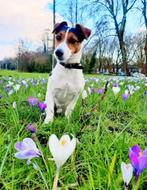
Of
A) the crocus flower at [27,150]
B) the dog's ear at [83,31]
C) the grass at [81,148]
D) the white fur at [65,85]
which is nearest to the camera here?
the crocus flower at [27,150]

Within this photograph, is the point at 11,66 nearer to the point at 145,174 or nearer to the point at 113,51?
the point at 113,51

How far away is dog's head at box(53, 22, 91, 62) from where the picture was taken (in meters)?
3.11

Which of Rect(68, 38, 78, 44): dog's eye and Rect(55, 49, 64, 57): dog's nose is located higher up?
Rect(68, 38, 78, 44): dog's eye

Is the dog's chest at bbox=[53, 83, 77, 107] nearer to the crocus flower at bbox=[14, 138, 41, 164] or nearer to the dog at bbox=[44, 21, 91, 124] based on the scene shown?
the dog at bbox=[44, 21, 91, 124]

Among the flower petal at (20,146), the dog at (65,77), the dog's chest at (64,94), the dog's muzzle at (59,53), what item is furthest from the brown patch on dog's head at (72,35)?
the flower petal at (20,146)

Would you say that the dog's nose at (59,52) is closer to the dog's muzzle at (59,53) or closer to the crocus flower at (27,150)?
the dog's muzzle at (59,53)

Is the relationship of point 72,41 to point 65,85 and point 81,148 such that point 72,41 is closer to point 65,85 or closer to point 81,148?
point 65,85

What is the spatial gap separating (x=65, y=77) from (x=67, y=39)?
16.9 inches

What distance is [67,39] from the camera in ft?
10.7

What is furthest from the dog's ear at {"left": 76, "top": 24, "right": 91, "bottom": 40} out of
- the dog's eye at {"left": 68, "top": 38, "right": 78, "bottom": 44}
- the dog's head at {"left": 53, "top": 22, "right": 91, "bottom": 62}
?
the dog's eye at {"left": 68, "top": 38, "right": 78, "bottom": 44}

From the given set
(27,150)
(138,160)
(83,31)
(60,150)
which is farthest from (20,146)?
(83,31)

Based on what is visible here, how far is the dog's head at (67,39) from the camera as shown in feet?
10.2

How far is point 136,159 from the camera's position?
2.95 ft

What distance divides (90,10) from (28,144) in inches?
1073
